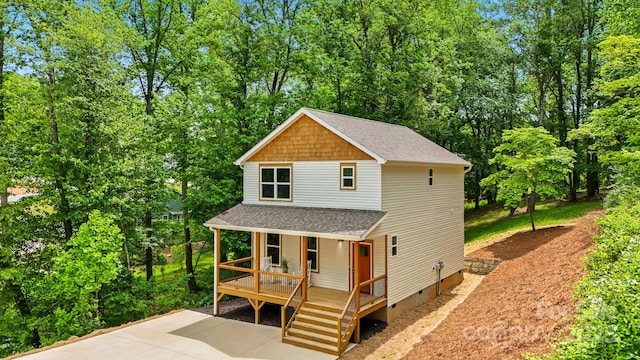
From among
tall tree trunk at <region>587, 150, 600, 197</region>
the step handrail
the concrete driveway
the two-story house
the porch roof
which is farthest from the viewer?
tall tree trunk at <region>587, 150, 600, 197</region>

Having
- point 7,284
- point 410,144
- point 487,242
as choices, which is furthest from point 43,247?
point 487,242

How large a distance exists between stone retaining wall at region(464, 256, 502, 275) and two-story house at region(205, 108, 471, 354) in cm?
349

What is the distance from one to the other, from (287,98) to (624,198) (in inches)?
635

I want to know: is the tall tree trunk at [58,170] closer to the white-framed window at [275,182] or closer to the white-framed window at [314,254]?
the white-framed window at [275,182]

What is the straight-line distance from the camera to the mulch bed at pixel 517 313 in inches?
299

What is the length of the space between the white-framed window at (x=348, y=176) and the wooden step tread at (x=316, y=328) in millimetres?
4842

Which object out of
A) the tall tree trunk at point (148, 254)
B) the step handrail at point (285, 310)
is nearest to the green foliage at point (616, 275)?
the step handrail at point (285, 310)

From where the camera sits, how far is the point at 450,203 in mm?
18047

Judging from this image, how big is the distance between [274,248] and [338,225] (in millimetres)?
4580

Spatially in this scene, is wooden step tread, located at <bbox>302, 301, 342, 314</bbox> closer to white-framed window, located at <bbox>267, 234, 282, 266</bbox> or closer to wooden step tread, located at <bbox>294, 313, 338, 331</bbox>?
wooden step tread, located at <bbox>294, 313, 338, 331</bbox>

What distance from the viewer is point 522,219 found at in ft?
85.5

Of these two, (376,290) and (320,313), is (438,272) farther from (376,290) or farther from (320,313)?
(320,313)

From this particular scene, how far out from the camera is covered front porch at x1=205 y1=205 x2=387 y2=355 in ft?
39.0

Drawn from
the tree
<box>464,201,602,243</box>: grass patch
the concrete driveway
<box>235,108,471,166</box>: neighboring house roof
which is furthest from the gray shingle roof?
<box>464,201,602,243</box>: grass patch
